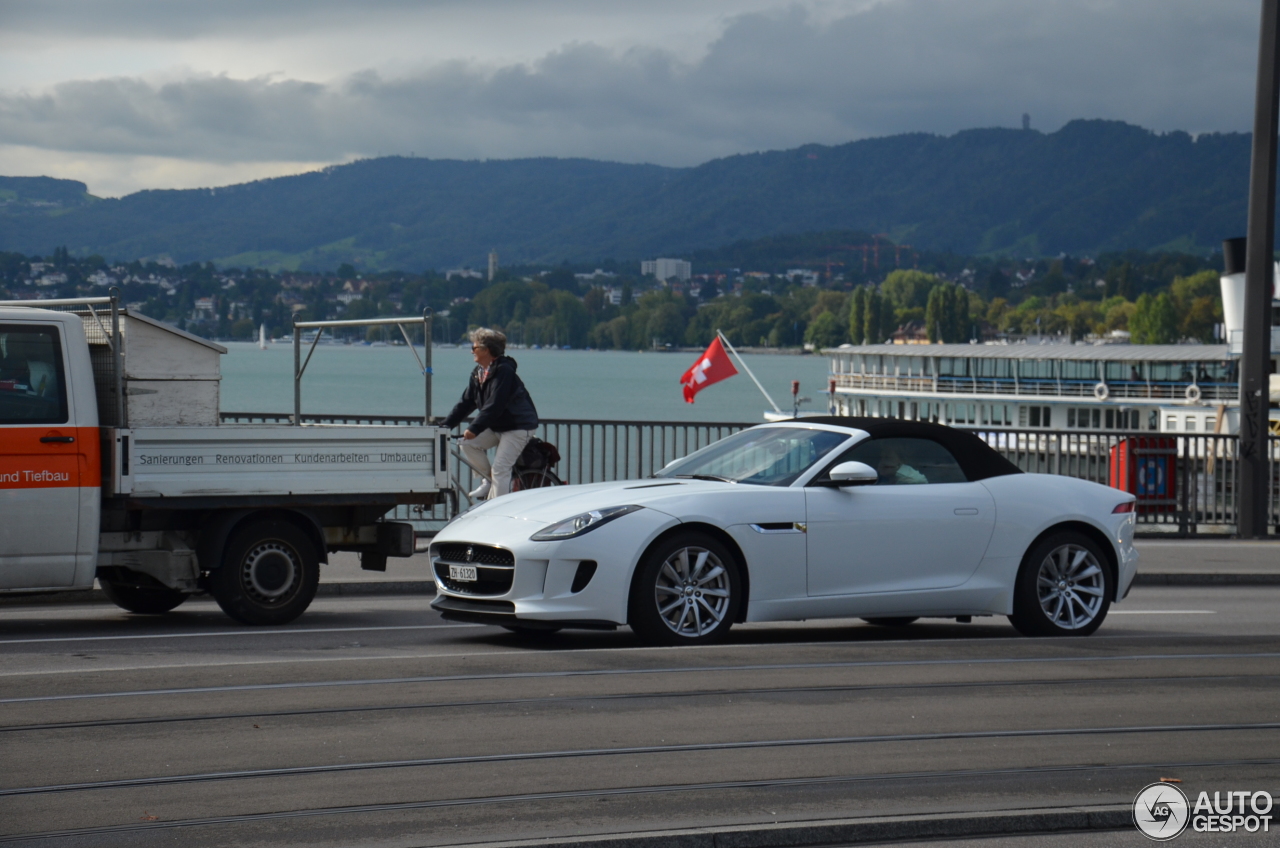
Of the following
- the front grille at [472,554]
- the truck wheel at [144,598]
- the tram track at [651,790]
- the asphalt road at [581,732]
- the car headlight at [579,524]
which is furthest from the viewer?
the truck wheel at [144,598]

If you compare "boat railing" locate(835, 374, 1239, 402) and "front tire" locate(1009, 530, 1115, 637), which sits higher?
"boat railing" locate(835, 374, 1239, 402)

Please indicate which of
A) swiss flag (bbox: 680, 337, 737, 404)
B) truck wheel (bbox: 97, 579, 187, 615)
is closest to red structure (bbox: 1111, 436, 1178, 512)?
swiss flag (bbox: 680, 337, 737, 404)

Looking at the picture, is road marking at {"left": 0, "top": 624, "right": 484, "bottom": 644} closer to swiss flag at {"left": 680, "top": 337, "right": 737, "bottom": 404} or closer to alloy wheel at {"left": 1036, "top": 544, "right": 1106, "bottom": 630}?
alloy wheel at {"left": 1036, "top": 544, "right": 1106, "bottom": 630}

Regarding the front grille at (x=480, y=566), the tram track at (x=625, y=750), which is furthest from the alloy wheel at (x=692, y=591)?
the tram track at (x=625, y=750)

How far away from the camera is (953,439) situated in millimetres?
10109

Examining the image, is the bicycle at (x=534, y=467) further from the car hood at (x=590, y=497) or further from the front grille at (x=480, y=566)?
the front grille at (x=480, y=566)

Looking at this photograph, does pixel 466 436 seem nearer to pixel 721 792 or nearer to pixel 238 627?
pixel 238 627

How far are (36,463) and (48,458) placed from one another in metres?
0.08

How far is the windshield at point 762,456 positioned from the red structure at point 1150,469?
10.2 meters

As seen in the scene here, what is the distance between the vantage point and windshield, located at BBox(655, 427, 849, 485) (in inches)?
379

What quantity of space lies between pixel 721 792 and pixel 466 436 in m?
8.66

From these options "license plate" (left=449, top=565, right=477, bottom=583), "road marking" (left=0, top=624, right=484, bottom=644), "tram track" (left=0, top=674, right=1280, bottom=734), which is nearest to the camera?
"tram track" (left=0, top=674, right=1280, bottom=734)

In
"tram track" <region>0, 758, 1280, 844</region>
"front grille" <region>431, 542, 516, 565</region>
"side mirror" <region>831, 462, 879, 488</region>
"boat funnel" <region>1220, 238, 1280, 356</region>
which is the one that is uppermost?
"boat funnel" <region>1220, 238, 1280, 356</region>

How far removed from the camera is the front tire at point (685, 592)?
8852 mm
